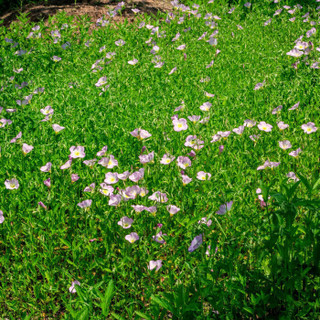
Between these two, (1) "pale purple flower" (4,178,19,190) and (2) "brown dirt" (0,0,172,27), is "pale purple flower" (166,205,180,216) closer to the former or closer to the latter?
(1) "pale purple flower" (4,178,19,190)

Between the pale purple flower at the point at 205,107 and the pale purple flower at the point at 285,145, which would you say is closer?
the pale purple flower at the point at 285,145

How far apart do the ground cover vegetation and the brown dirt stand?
0.64 meters

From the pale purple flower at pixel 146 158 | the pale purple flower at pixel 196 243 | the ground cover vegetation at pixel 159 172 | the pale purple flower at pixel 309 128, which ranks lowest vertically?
the ground cover vegetation at pixel 159 172

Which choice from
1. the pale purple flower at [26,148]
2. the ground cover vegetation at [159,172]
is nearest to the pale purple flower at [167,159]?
the ground cover vegetation at [159,172]

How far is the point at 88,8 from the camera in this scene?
6.12m

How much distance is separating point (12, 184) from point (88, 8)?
450 cm

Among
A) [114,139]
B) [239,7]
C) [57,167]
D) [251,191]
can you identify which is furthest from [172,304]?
[239,7]

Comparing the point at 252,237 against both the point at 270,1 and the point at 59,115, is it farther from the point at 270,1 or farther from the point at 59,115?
the point at 270,1

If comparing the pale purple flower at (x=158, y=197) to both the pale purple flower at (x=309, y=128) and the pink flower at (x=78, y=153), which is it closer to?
the pink flower at (x=78, y=153)

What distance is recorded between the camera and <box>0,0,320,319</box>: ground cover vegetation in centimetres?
167

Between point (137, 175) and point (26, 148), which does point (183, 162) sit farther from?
point (26, 148)

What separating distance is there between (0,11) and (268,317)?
7414 millimetres

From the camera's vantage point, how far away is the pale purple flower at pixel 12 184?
2.40 metres

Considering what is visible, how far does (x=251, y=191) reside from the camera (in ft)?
8.05
